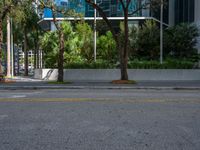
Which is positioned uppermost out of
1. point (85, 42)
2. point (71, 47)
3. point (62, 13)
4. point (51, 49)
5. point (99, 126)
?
point (62, 13)

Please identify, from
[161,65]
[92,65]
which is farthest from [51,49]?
[161,65]

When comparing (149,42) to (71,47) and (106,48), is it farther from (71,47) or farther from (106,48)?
(71,47)

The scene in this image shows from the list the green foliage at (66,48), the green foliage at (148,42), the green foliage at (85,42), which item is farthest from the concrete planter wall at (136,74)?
the green foliage at (148,42)

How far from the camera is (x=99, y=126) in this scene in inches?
291

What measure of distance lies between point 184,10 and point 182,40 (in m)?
11.6

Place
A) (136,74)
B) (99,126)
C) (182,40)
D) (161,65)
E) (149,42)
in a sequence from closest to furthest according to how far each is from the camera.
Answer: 1. (99,126)
2. (136,74)
3. (161,65)
4. (182,40)
5. (149,42)

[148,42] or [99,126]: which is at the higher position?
[148,42]

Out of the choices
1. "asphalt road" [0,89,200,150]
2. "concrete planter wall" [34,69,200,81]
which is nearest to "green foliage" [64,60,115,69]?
"concrete planter wall" [34,69,200,81]

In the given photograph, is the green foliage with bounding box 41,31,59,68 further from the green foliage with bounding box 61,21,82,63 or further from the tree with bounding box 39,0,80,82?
the tree with bounding box 39,0,80,82

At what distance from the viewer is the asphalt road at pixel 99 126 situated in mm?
5953

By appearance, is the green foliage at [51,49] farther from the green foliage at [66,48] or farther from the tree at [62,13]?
the tree at [62,13]

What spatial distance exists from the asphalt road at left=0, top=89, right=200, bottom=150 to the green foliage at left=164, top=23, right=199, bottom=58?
24.2 meters

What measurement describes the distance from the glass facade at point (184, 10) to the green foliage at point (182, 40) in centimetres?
689

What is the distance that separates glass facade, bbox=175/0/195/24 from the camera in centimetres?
4184
